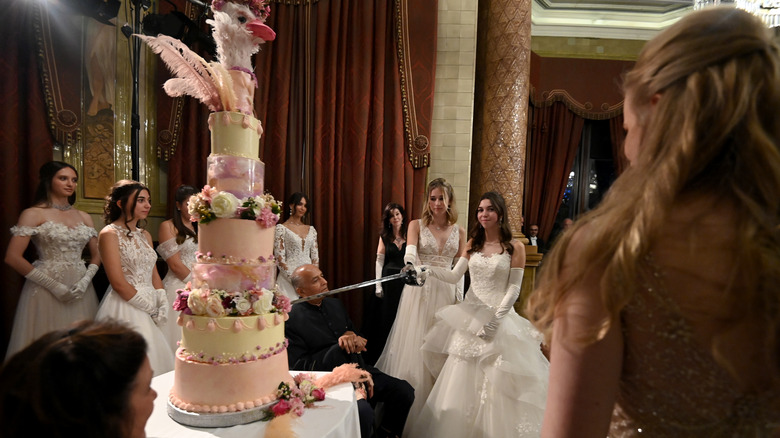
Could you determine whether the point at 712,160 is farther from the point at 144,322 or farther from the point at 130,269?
the point at 130,269

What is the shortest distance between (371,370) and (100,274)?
279cm

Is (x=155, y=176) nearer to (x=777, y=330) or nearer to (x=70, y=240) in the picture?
(x=70, y=240)

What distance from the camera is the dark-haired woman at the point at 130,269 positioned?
2.94 m

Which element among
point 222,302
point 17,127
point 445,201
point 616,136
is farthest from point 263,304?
point 616,136

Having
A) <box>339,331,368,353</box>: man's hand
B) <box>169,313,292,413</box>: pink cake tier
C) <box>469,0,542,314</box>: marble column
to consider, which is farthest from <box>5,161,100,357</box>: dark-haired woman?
<box>469,0,542,314</box>: marble column

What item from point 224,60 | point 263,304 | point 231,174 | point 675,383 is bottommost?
point 263,304

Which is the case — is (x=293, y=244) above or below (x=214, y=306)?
below

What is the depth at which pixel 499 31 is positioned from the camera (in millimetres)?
4609

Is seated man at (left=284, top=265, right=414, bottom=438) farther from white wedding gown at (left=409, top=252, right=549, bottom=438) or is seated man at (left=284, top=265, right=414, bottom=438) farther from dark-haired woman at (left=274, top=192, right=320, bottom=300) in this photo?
dark-haired woman at (left=274, top=192, right=320, bottom=300)

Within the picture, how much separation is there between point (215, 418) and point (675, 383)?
150cm

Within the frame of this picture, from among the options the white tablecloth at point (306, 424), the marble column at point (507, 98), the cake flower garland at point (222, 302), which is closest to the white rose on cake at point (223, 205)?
the cake flower garland at point (222, 302)

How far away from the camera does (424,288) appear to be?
3797mm

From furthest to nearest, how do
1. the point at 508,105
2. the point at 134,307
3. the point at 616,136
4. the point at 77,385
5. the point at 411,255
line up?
the point at 616,136
the point at 508,105
the point at 411,255
the point at 134,307
the point at 77,385

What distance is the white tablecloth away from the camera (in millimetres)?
1462
